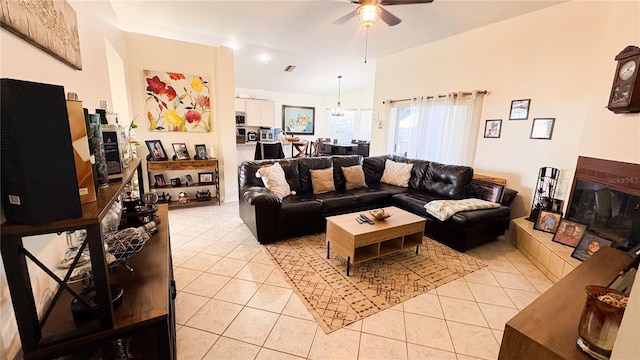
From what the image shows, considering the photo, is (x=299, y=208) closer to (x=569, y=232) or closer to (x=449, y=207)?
(x=449, y=207)

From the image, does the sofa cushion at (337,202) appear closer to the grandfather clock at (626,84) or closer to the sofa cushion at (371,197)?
the sofa cushion at (371,197)

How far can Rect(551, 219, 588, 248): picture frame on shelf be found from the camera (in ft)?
8.39

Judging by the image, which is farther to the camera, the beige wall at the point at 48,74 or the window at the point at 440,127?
the window at the point at 440,127

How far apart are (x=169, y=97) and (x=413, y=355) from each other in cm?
446

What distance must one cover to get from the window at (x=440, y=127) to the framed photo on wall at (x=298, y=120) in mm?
4484

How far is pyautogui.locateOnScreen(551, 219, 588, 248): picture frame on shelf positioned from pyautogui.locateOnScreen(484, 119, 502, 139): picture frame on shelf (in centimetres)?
152

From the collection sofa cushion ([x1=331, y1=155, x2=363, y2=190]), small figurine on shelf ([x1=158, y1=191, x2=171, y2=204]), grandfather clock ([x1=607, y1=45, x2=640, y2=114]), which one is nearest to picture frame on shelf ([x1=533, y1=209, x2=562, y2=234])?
grandfather clock ([x1=607, y1=45, x2=640, y2=114])

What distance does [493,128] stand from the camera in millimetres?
3789

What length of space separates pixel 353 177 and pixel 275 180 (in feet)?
4.18

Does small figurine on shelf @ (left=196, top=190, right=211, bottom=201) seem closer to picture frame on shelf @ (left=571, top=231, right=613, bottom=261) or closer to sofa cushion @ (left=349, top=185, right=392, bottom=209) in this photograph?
sofa cushion @ (left=349, top=185, right=392, bottom=209)

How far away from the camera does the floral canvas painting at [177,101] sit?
393 centimetres

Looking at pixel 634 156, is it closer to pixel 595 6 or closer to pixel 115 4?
pixel 595 6

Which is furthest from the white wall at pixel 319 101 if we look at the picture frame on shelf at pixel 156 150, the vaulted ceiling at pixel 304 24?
the picture frame on shelf at pixel 156 150

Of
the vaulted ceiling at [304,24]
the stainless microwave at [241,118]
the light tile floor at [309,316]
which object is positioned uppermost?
the vaulted ceiling at [304,24]
